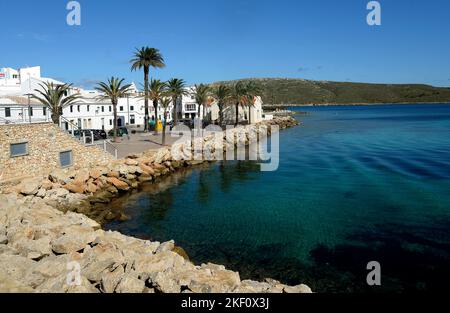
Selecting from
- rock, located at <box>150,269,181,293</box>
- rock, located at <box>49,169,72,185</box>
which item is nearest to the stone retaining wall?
rock, located at <box>49,169,72,185</box>

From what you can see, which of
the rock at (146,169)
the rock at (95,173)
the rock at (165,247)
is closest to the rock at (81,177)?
the rock at (95,173)

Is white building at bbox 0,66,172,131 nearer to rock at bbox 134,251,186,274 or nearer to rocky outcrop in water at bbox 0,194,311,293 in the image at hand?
rocky outcrop in water at bbox 0,194,311,293

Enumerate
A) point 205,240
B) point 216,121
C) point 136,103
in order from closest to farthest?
point 205,240, point 136,103, point 216,121

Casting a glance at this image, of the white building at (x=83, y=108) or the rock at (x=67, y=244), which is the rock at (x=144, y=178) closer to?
the white building at (x=83, y=108)

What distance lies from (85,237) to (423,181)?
28313mm

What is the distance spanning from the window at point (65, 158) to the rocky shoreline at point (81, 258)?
4.41 meters

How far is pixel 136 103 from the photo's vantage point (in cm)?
7119

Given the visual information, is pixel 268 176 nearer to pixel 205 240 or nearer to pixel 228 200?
pixel 228 200

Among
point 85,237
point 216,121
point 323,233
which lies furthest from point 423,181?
point 216,121

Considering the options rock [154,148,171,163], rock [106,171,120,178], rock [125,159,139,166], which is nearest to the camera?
rock [106,171,120,178]

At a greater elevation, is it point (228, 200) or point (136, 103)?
point (136, 103)

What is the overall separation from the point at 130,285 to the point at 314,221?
44.0ft

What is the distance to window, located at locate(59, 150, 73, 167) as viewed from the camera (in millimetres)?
29266

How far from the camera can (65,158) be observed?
29.6 metres
